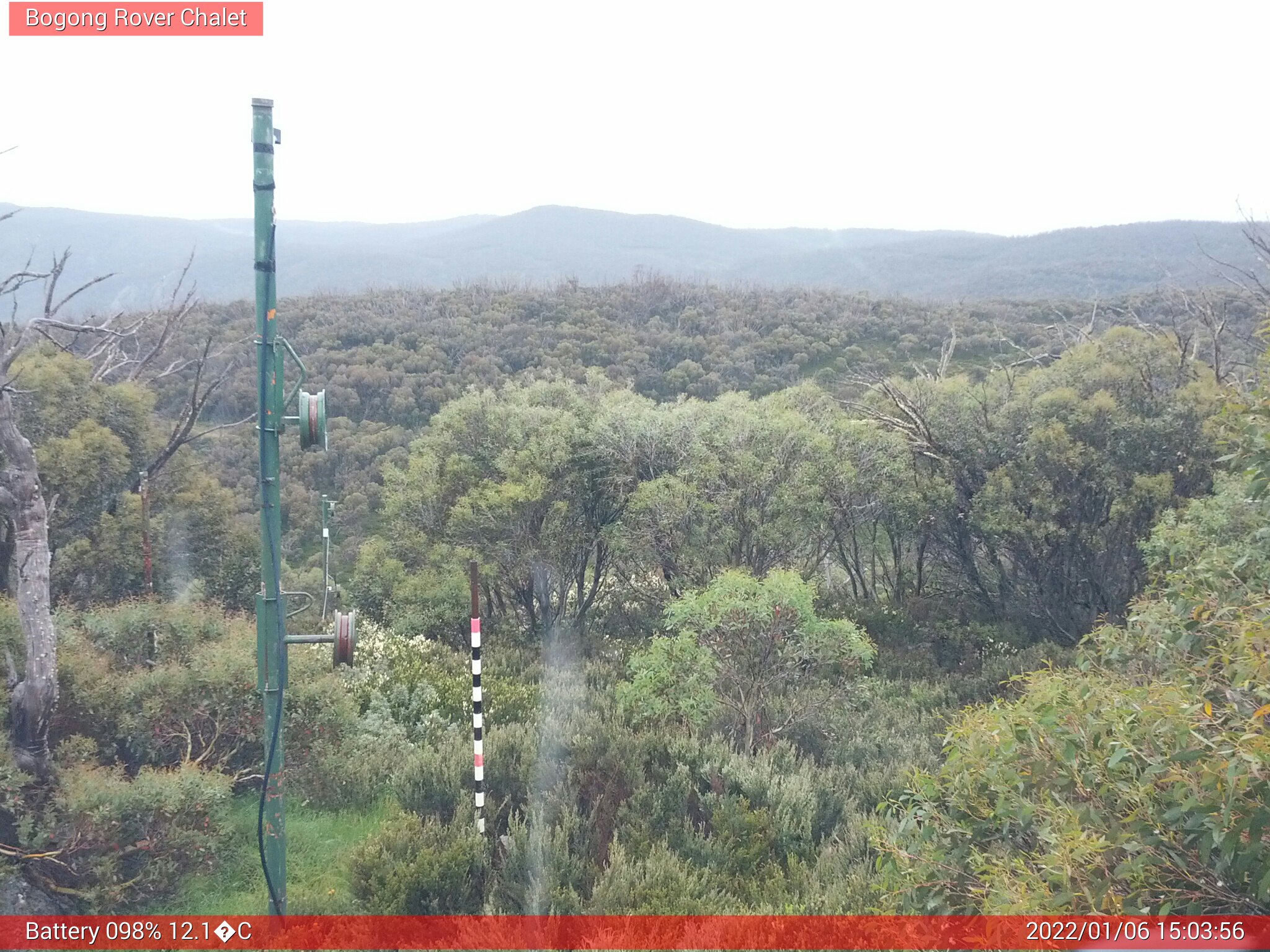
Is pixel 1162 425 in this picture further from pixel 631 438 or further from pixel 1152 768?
pixel 1152 768

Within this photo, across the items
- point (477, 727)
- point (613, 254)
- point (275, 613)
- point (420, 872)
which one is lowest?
point (420, 872)

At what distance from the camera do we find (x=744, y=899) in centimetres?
528

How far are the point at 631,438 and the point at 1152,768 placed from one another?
1038 centimetres

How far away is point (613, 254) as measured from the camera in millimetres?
99375

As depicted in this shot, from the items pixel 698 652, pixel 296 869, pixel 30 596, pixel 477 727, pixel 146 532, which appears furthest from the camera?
pixel 146 532

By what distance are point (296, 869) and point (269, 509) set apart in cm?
305

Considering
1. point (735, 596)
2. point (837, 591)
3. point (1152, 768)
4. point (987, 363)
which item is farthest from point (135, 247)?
point (1152, 768)

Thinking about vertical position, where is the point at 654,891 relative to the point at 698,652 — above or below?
below

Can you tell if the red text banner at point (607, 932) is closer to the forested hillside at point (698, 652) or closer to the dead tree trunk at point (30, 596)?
the forested hillside at point (698, 652)

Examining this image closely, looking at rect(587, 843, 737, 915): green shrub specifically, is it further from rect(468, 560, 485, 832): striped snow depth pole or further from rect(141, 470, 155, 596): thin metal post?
rect(141, 470, 155, 596): thin metal post

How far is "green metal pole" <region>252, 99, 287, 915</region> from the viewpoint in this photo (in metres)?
4.61

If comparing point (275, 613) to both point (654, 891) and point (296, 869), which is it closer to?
point (296, 869)

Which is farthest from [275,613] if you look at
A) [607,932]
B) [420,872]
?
[607,932]

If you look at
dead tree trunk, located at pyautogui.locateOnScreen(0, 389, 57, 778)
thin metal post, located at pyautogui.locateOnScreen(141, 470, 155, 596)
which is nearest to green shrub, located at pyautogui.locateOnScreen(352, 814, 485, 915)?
dead tree trunk, located at pyautogui.locateOnScreen(0, 389, 57, 778)
